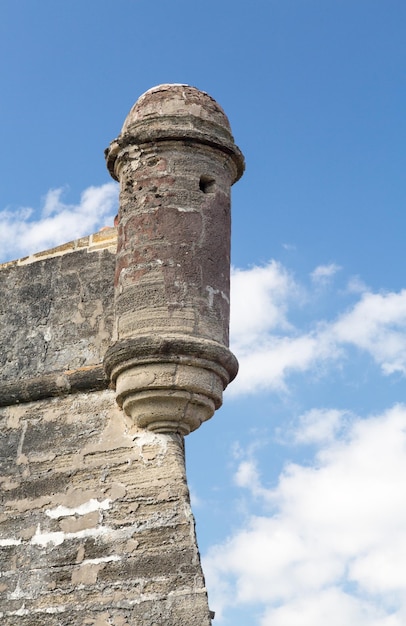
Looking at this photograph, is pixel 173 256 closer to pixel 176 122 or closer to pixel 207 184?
pixel 207 184

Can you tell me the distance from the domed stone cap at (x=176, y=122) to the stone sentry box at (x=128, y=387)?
0.01 metres

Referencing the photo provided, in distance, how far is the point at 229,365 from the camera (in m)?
5.56

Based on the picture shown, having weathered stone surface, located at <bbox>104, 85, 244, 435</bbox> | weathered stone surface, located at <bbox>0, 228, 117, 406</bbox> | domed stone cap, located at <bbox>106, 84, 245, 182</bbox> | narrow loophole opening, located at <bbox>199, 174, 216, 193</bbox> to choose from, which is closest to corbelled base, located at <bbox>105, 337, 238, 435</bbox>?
weathered stone surface, located at <bbox>104, 85, 244, 435</bbox>

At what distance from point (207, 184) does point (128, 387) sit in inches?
58.0

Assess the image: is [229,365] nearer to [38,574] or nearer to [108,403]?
[108,403]

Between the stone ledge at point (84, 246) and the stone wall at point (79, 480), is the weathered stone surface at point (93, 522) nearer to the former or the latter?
the stone wall at point (79, 480)

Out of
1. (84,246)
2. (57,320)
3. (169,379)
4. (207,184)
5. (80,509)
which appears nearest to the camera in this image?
(169,379)

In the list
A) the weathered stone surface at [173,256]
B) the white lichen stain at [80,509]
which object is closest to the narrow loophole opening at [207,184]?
the weathered stone surface at [173,256]

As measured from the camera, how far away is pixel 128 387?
543 cm

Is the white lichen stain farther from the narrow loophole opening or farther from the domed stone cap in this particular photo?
the domed stone cap

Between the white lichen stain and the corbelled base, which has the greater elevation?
the corbelled base

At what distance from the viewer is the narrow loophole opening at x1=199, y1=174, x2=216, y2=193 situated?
19.8ft

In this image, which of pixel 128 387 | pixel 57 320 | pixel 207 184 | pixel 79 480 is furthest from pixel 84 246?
pixel 79 480

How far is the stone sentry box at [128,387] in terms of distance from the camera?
5.15m
